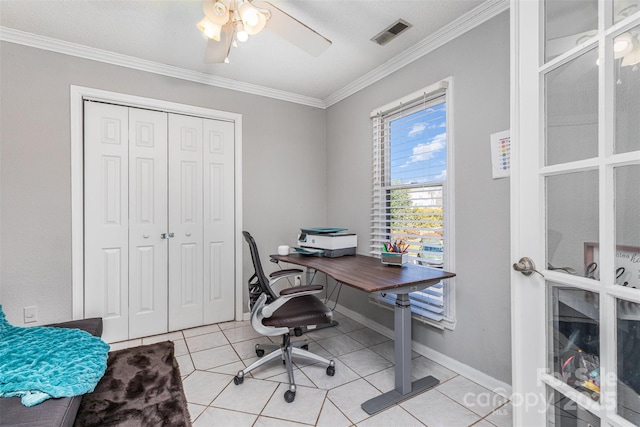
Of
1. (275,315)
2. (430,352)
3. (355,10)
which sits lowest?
(430,352)

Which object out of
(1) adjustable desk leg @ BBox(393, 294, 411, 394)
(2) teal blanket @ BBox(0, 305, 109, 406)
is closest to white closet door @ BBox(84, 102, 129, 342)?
(2) teal blanket @ BBox(0, 305, 109, 406)

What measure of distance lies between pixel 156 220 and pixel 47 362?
58.1 inches

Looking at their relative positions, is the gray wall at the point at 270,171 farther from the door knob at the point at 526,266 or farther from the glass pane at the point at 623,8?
the glass pane at the point at 623,8

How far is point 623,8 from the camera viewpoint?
842mm

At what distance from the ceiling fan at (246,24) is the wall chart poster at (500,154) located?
123 centimetres

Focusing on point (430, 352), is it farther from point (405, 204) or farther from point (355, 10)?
point (355, 10)

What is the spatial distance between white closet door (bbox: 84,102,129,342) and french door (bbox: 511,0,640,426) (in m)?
2.89

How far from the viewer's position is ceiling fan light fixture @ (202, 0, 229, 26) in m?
1.52

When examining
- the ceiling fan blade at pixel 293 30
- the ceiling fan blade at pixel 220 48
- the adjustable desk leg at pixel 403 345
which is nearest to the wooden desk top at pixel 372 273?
the adjustable desk leg at pixel 403 345

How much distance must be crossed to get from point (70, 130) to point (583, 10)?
3193 mm

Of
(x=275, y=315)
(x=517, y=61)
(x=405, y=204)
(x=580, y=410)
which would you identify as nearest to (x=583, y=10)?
(x=517, y=61)

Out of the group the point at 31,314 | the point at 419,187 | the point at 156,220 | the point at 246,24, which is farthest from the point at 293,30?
the point at 31,314

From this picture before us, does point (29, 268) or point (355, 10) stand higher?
point (355, 10)

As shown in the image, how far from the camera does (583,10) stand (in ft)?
3.16
